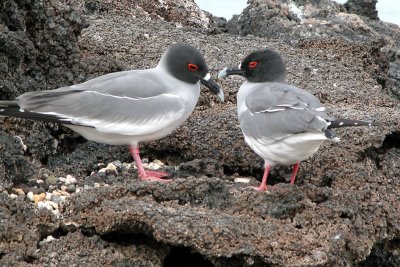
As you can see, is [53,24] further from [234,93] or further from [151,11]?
[151,11]

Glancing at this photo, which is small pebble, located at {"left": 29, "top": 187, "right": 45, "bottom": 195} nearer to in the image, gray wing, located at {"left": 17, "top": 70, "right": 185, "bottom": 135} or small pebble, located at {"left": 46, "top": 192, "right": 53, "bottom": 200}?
small pebble, located at {"left": 46, "top": 192, "right": 53, "bottom": 200}

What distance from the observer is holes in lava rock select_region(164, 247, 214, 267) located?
6324mm

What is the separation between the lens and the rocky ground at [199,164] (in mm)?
5941

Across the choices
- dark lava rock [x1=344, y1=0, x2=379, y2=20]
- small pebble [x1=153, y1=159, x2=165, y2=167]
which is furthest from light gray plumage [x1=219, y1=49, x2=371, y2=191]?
dark lava rock [x1=344, y1=0, x2=379, y2=20]

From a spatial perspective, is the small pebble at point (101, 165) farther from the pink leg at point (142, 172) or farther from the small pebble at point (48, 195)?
the small pebble at point (48, 195)

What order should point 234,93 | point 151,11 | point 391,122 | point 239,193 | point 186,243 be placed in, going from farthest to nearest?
point 151,11, point 234,93, point 391,122, point 239,193, point 186,243

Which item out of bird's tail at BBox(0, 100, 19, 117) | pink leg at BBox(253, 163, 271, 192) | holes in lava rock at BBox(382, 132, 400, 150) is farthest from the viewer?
holes in lava rock at BBox(382, 132, 400, 150)

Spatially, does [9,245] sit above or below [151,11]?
above

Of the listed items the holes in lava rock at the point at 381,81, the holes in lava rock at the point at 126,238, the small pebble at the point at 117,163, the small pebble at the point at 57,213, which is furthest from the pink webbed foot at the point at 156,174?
the holes in lava rock at the point at 381,81

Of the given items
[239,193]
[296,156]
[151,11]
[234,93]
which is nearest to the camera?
[239,193]

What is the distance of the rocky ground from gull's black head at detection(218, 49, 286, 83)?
42cm

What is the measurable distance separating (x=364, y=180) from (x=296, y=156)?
1.85 feet

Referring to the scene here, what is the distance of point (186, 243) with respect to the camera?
5.80 m

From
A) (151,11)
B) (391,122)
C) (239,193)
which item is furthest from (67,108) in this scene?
(151,11)
